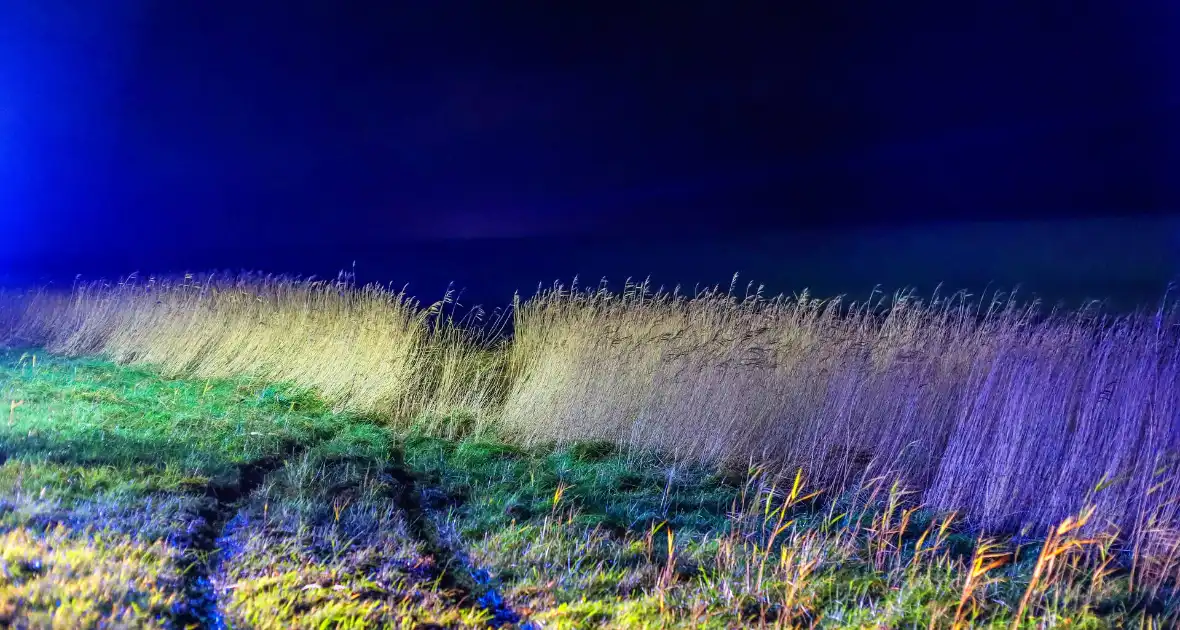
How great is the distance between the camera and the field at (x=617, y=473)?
3354mm

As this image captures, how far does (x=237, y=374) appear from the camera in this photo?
886cm

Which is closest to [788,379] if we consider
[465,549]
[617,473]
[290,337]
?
[617,473]

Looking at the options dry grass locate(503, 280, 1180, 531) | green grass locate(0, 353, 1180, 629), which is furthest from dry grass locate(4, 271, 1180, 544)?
green grass locate(0, 353, 1180, 629)

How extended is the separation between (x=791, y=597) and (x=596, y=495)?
194 cm

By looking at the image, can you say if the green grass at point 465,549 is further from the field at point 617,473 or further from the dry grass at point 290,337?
the dry grass at point 290,337

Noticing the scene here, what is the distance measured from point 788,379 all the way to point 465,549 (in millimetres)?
3293

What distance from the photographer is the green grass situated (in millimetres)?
3158

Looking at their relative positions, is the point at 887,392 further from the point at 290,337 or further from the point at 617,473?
the point at 290,337

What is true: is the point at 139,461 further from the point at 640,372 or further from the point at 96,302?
the point at 96,302

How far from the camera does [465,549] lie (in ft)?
13.0

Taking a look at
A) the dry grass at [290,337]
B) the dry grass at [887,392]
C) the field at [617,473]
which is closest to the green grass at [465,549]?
the field at [617,473]

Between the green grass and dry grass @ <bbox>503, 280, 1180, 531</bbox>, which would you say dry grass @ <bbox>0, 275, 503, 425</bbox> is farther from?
the green grass

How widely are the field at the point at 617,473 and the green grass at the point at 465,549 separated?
0.07 feet

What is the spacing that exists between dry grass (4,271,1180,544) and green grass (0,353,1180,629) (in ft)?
1.27
